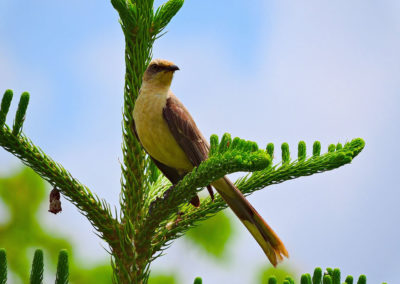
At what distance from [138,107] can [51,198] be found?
3.47 ft

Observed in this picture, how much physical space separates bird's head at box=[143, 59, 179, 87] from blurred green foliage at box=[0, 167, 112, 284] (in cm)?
513

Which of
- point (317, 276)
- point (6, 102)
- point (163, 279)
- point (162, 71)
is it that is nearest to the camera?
point (317, 276)

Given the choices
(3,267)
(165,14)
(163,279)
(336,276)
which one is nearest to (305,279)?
(336,276)

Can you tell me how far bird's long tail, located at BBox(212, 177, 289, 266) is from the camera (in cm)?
395

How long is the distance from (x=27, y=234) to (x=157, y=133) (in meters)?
6.84

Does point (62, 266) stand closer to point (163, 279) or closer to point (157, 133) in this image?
point (157, 133)

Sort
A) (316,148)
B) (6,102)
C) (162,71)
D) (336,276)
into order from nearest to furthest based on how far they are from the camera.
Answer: (336,276) < (6,102) < (316,148) < (162,71)

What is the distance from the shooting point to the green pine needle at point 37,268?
9.59 feet

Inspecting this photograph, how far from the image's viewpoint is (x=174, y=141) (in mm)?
4633

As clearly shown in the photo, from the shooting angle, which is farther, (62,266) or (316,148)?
(316,148)

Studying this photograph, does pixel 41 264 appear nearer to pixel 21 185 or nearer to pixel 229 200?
pixel 229 200

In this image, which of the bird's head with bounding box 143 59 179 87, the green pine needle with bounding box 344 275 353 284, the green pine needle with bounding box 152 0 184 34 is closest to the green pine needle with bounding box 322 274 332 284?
the green pine needle with bounding box 344 275 353 284

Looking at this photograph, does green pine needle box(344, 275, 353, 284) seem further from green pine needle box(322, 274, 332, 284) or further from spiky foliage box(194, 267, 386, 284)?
green pine needle box(322, 274, 332, 284)

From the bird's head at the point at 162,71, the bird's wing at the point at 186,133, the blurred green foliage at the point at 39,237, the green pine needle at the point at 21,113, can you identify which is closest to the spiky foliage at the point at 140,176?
the green pine needle at the point at 21,113
